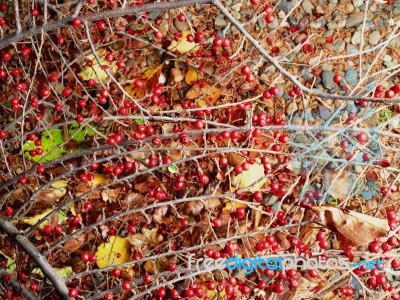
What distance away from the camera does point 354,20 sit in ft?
8.32

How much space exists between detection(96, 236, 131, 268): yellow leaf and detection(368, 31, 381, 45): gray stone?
1580mm

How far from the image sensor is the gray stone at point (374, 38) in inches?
98.6

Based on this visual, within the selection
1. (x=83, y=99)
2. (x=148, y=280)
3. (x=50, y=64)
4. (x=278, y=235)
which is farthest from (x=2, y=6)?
(x=278, y=235)

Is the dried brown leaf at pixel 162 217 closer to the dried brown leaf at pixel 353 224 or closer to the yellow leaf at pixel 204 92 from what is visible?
the yellow leaf at pixel 204 92

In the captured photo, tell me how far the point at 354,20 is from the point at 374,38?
0.46 ft

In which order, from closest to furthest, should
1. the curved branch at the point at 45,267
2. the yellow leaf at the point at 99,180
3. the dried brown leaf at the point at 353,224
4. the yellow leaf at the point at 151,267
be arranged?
1. the dried brown leaf at the point at 353,224
2. the curved branch at the point at 45,267
3. the yellow leaf at the point at 151,267
4. the yellow leaf at the point at 99,180

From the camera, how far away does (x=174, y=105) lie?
7.99 feet

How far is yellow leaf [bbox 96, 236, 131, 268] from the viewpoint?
2.18m

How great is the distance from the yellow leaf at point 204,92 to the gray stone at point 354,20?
2.56ft

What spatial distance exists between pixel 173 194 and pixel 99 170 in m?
0.37

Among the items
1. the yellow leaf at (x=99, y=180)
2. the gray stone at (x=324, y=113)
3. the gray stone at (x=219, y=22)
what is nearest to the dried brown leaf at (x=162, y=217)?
the yellow leaf at (x=99, y=180)

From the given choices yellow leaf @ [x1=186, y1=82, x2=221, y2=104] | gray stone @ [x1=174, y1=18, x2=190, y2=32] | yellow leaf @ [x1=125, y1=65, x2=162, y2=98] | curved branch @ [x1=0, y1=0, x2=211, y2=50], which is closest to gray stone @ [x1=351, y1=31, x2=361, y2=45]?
yellow leaf @ [x1=186, y1=82, x2=221, y2=104]

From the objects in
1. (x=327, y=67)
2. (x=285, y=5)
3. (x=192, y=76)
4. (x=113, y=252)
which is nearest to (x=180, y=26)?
(x=192, y=76)

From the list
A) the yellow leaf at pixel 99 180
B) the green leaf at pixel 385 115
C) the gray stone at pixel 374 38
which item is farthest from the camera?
the gray stone at pixel 374 38
